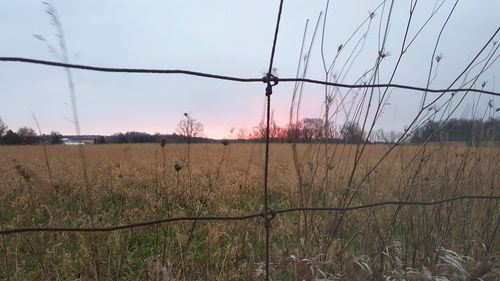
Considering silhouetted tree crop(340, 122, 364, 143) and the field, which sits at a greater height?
silhouetted tree crop(340, 122, 364, 143)

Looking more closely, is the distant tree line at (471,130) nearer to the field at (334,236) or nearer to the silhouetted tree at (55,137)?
the field at (334,236)

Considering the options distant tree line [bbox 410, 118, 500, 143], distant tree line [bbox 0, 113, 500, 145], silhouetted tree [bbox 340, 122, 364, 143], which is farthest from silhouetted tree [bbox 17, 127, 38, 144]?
distant tree line [bbox 410, 118, 500, 143]

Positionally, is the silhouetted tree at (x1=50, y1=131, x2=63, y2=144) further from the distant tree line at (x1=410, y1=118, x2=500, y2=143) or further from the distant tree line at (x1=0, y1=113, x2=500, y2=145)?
the distant tree line at (x1=410, y1=118, x2=500, y2=143)

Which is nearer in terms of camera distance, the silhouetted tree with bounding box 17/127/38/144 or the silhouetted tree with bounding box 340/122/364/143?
the silhouetted tree with bounding box 17/127/38/144

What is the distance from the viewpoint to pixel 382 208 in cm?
312

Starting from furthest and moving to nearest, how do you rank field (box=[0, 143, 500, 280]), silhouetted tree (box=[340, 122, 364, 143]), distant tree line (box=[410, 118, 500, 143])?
distant tree line (box=[410, 118, 500, 143]) < silhouetted tree (box=[340, 122, 364, 143]) < field (box=[0, 143, 500, 280])

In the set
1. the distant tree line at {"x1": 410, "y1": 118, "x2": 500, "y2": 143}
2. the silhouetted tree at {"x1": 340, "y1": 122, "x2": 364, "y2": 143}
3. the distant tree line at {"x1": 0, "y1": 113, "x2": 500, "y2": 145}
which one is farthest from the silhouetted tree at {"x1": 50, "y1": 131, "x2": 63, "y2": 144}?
the distant tree line at {"x1": 410, "y1": 118, "x2": 500, "y2": 143}

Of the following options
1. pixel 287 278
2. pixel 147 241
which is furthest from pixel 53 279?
pixel 287 278

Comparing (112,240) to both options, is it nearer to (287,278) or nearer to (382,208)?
(287,278)

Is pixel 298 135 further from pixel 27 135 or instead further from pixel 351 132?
pixel 27 135

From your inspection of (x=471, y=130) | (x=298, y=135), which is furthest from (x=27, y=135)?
(x=471, y=130)

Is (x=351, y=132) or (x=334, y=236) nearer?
(x=334, y=236)

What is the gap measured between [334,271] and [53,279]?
2.03 m

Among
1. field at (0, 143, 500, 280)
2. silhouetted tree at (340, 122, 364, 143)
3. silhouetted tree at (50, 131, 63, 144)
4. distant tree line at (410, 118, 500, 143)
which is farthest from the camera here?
distant tree line at (410, 118, 500, 143)
